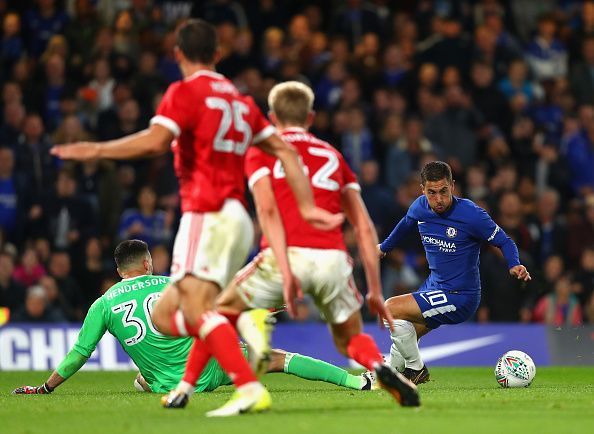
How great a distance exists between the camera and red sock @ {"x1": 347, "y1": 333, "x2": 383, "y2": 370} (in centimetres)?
793

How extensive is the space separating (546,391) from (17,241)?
27.1ft

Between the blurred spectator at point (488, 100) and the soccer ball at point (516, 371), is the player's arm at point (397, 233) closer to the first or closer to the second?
the soccer ball at point (516, 371)

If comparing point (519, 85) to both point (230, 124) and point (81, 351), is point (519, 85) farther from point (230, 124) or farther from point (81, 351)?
point (230, 124)

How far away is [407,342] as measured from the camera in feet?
36.0

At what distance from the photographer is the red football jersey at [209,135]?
24.5 feet

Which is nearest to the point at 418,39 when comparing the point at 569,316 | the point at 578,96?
the point at 578,96

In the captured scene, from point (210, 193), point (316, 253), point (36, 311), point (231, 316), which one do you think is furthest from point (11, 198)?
point (210, 193)

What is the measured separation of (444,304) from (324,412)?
3.22m

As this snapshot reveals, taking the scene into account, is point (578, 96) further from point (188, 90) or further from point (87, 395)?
point (188, 90)

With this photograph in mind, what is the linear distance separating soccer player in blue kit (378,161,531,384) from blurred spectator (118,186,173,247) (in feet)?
19.4

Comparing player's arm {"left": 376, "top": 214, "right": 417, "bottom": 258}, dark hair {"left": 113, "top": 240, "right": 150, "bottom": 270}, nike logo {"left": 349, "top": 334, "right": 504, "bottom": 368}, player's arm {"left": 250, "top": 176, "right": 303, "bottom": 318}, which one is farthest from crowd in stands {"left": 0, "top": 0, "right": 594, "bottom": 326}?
player's arm {"left": 250, "top": 176, "right": 303, "bottom": 318}

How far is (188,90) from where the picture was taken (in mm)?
7465

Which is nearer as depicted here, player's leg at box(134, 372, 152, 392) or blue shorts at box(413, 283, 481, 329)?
player's leg at box(134, 372, 152, 392)

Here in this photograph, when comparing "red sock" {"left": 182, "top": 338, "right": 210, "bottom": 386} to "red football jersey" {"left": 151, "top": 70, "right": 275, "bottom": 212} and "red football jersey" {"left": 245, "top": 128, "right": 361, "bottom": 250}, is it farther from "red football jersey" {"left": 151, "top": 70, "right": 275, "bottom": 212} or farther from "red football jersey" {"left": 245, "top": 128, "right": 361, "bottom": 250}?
"red football jersey" {"left": 151, "top": 70, "right": 275, "bottom": 212}
